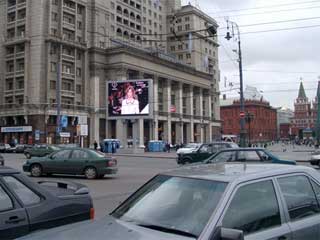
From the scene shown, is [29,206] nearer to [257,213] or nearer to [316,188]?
[257,213]

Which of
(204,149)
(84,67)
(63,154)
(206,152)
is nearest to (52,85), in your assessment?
(84,67)

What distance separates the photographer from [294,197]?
15.5 feet

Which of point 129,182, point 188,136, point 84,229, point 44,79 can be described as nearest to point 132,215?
point 84,229

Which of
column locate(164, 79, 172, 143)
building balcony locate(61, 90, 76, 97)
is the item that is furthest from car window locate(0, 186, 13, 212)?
column locate(164, 79, 172, 143)

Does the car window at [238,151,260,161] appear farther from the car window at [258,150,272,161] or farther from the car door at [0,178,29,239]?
the car door at [0,178,29,239]

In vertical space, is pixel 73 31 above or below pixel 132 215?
above

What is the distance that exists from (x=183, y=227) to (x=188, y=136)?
363 feet

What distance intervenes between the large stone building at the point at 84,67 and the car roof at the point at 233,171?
181 feet

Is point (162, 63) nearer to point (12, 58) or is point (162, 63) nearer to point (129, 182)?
point (12, 58)

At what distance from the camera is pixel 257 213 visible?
4.29 meters

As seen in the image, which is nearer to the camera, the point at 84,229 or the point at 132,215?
the point at 84,229

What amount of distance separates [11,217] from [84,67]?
81.5m

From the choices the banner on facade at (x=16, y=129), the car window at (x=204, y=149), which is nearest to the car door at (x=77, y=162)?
the car window at (x=204, y=149)

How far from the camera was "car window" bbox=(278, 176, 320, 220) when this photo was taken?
182 inches
